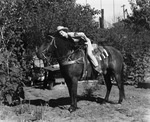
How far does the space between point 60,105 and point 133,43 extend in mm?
6473

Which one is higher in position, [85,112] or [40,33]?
[40,33]

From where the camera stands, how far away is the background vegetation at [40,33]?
802 cm

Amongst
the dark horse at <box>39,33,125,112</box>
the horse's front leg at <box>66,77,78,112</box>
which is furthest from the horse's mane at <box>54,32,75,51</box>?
the horse's front leg at <box>66,77,78,112</box>

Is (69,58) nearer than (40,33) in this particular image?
Yes

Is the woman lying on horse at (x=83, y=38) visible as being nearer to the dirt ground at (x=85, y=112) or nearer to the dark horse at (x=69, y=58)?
the dark horse at (x=69, y=58)

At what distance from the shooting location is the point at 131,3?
23.5 m

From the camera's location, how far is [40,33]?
10711 mm

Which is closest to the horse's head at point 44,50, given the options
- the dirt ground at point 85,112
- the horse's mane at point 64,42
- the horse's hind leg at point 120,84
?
the horse's mane at point 64,42

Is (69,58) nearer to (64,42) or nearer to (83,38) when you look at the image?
(64,42)

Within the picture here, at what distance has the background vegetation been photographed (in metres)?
8.02

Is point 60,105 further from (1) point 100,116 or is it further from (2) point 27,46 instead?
(2) point 27,46

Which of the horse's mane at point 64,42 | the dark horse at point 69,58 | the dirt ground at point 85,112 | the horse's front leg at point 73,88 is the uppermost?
the horse's mane at point 64,42

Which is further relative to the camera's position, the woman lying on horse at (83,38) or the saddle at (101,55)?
the saddle at (101,55)

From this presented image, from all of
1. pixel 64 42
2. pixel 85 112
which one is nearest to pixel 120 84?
pixel 85 112
